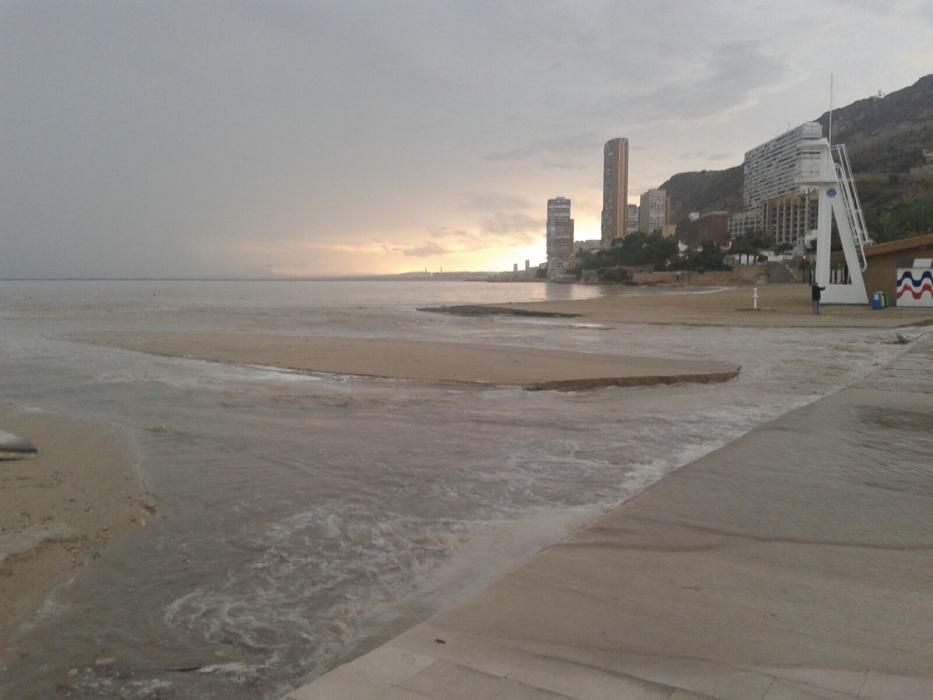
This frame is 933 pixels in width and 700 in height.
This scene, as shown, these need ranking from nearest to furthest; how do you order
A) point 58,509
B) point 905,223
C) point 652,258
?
point 58,509
point 905,223
point 652,258

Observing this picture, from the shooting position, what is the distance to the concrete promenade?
9.40 ft

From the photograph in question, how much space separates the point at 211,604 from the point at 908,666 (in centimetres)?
349

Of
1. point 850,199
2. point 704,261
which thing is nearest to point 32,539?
point 850,199

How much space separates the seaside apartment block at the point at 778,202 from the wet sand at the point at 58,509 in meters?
149

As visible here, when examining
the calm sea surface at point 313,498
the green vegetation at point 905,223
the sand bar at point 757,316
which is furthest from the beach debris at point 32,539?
the green vegetation at point 905,223

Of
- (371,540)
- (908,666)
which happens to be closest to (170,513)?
(371,540)

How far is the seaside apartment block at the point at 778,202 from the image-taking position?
6102 inches

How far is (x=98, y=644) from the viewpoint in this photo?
350cm

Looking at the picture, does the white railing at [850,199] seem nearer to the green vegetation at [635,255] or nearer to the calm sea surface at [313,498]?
the calm sea surface at [313,498]

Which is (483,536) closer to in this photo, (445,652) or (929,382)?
(445,652)

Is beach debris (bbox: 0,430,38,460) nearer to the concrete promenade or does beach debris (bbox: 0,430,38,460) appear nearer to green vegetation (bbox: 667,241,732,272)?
the concrete promenade

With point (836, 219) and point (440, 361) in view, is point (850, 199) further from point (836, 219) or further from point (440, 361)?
point (440, 361)

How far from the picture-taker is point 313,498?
19.4ft

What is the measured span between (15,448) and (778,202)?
178m
